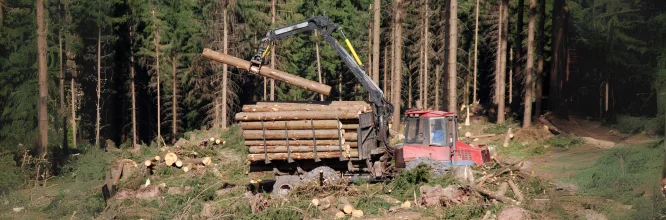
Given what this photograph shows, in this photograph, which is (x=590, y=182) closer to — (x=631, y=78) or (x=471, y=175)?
(x=471, y=175)

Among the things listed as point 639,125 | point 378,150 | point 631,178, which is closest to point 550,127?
point 639,125

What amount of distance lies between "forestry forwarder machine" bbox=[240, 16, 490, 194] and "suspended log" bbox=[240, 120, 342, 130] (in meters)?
0.79

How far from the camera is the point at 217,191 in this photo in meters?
23.3

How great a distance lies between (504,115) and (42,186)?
25562 mm

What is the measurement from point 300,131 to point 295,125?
8.4 inches

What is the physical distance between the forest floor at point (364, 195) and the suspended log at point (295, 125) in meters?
1.70

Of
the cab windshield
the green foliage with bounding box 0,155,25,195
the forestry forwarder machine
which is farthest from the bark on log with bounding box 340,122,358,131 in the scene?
the green foliage with bounding box 0,155,25,195

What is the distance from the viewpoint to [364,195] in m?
20.2

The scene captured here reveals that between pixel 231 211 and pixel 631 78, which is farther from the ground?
pixel 631 78

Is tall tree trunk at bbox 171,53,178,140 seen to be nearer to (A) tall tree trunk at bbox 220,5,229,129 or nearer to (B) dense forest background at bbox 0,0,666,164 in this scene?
(B) dense forest background at bbox 0,0,666,164

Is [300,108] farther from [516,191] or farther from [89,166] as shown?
[89,166]

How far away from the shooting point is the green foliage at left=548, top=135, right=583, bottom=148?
101 feet

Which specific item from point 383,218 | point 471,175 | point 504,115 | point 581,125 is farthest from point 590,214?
point 504,115

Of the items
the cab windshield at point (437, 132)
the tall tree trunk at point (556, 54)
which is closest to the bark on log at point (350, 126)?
the cab windshield at point (437, 132)
